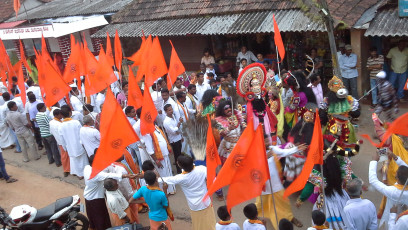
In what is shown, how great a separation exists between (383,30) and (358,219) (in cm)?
562

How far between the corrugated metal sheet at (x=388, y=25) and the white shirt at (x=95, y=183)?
6.53 metres

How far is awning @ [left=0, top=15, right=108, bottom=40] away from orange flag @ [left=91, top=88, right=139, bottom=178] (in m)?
9.39

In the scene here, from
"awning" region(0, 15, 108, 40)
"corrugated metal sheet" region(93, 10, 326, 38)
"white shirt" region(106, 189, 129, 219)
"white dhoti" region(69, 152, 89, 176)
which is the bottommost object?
"white dhoti" region(69, 152, 89, 176)

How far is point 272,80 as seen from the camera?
26.4 feet

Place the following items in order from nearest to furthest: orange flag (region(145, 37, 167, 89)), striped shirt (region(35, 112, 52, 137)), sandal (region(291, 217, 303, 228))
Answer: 1. sandal (region(291, 217, 303, 228))
2. orange flag (region(145, 37, 167, 89))
3. striped shirt (region(35, 112, 52, 137))

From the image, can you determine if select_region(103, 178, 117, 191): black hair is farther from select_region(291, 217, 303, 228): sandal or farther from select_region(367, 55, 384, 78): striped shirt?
select_region(367, 55, 384, 78): striped shirt

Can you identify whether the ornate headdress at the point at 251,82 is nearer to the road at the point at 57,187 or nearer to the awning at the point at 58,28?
the road at the point at 57,187

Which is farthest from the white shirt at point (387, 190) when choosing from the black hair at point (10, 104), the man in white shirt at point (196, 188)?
the black hair at point (10, 104)

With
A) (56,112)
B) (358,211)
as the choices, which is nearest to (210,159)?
(358,211)

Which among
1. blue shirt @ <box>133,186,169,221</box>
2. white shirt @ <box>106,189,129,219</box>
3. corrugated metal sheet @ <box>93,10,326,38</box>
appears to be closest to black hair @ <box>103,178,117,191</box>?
white shirt @ <box>106,189,129,219</box>

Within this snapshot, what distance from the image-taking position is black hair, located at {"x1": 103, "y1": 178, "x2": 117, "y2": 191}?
5066 mm

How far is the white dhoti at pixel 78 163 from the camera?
7.82 m

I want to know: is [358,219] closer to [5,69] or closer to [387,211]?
[387,211]

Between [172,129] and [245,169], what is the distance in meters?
3.00
